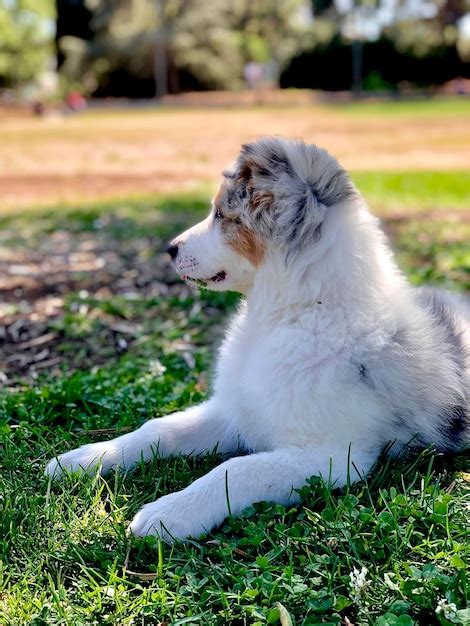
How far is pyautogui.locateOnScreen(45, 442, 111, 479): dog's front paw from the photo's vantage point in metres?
3.28

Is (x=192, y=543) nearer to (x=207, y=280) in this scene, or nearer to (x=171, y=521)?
(x=171, y=521)

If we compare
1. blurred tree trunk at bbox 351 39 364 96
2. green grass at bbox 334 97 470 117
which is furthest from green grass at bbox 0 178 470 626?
blurred tree trunk at bbox 351 39 364 96

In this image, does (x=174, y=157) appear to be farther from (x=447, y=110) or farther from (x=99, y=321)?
(x=447, y=110)

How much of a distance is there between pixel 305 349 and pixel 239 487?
25.1 inches

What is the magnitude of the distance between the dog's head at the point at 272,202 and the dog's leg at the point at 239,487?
84cm

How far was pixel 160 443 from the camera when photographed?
348 centimetres

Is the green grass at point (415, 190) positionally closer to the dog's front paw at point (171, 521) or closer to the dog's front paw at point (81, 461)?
the dog's front paw at point (81, 461)

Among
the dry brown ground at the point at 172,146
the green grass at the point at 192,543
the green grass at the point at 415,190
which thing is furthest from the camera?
the dry brown ground at the point at 172,146

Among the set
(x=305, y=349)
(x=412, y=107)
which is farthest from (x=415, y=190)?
(x=412, y=107)

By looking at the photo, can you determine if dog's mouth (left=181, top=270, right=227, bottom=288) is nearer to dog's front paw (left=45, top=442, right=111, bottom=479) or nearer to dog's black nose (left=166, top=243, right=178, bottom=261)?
dog's black nose (left=166, top=243, right=178, bottom=261)

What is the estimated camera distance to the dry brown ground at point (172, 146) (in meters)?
13.4

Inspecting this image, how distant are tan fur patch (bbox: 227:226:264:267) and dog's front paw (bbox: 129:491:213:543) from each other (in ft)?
3.53

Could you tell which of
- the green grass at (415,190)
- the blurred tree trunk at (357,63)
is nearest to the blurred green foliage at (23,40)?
the blurred tree trunk at (357,63)

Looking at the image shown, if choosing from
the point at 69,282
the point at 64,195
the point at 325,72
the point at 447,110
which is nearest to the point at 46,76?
the point at 325,72
